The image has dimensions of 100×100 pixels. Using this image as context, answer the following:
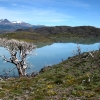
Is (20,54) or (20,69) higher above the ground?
(20,54)

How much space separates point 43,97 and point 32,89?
12.5ft

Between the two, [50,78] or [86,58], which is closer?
[50,78]

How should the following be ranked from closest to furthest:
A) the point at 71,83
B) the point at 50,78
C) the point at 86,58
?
the point at 71,83 → the point at 50,78 → the point at 86,58

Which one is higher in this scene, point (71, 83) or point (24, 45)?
point (24, 45)

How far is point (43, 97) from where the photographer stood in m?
20.0

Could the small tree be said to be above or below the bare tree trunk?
above

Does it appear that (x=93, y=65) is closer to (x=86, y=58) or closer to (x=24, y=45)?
(x=86, y=58)

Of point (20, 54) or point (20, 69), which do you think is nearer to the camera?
point (20, 69)

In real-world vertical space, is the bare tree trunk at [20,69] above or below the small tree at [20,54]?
below

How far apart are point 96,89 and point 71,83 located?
14.1 ft

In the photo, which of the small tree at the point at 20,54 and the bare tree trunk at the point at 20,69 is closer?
the bare tree trunk at the point at 20,69

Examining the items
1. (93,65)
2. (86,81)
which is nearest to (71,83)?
(86,81)

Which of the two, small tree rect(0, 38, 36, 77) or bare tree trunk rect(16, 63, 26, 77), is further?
small tree rect(0, 38, 36, 77)


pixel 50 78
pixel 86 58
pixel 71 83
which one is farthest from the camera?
pixel 86 58
